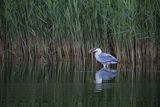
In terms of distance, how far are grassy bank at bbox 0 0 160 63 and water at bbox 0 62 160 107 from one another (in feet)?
2.31

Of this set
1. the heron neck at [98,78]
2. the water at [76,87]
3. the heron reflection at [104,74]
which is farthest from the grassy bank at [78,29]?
the heron neck at [98,78]

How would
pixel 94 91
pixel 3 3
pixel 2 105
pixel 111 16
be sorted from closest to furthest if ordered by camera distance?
pixel 2 105, pixel 94 91, pixel 111 16, pixel 3 3

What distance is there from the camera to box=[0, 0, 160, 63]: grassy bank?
1406 centimetres

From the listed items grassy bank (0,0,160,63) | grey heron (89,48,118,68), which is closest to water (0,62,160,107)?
grey heron (89,48,118,68)

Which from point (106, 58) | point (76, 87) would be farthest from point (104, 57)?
point (76, 87)

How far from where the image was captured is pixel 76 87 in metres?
10.4

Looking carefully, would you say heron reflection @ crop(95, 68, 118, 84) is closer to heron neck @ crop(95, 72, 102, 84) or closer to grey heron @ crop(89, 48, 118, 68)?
heron neck @ crop(95, 72, 102, 84)

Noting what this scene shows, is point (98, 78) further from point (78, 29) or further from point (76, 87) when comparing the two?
point (78, 29)

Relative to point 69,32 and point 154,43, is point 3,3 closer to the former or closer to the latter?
point 69,32

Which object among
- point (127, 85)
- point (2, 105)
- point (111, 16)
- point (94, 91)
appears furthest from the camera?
point (111, 16)

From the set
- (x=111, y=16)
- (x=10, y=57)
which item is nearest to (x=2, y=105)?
(x=111, y=16)

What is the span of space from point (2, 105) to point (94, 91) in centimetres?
201

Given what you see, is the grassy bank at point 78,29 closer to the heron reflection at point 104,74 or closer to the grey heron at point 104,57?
the grey heron at point 104,57

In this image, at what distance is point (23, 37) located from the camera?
15.4 meters
